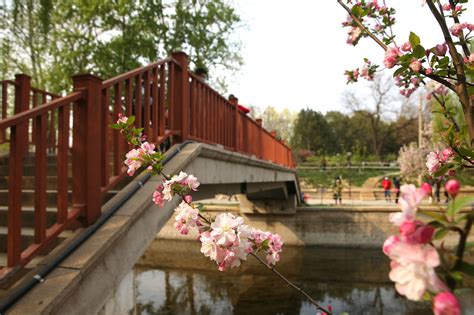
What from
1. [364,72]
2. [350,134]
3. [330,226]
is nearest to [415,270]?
[364,72]

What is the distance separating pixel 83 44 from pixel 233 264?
1874 cm

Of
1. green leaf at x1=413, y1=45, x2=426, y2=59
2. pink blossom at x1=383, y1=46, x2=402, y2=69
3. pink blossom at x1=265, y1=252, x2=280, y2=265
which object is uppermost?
pink blossom at x1=383, y1=46, x2=402, y2=69

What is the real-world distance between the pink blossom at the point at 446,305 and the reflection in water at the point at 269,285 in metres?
8.98

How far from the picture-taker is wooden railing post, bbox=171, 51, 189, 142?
180 inches

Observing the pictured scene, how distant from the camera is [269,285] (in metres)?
11.0

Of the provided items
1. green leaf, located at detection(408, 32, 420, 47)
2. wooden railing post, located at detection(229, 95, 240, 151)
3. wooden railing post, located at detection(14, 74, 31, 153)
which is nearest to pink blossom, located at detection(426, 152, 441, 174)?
green leaf, located at detection(408, 32, 420, 47)

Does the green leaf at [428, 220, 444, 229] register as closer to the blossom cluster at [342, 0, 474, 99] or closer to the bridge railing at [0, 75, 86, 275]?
the blossom cluster at [342, 0, 474, 99]

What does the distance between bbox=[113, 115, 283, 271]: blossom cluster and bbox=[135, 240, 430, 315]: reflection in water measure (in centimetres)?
785

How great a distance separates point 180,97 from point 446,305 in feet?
13.9

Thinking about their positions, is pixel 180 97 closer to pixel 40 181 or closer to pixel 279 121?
pixel 40 181

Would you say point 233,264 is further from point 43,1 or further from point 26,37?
point 26,37

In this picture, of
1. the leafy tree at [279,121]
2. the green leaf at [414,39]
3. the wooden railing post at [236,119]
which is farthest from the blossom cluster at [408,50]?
the leafy tree at [279,121]

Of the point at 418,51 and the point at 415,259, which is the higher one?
the point at 418,51

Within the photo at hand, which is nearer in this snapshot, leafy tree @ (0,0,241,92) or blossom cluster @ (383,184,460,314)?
blossom cluster @ (383,184,460,314)
